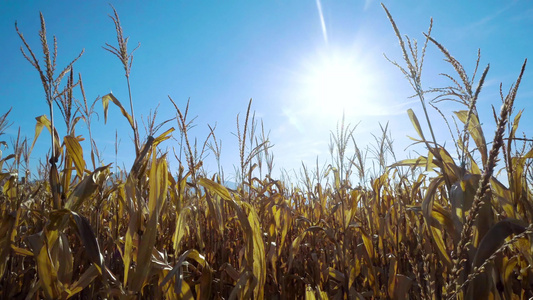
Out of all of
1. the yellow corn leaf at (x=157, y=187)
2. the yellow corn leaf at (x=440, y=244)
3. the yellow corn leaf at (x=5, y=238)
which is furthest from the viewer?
the yellow corn leaf at (x=5, y=238)

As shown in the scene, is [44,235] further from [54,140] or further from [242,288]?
[242,288]

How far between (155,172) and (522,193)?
136cm

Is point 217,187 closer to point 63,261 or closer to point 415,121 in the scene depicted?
point 63,261

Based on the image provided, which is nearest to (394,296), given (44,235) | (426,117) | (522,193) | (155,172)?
(522,193)

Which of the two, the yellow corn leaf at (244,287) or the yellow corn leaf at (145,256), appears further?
the yellow corn leaf at (244,287)

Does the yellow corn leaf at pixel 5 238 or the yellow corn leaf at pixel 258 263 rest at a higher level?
the yellow corn leaf at pixel 5 238

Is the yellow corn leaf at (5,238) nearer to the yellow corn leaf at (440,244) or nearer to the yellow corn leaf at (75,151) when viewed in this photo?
the yellow corn leaf at (75,151)

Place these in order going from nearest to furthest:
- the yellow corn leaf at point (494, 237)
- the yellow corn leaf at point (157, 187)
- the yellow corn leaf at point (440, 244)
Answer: the yellow corn leaf at point (494, 237) < the yellow corn leaf at point (440, 244) < the yellow corn leaf at point (157, 187)

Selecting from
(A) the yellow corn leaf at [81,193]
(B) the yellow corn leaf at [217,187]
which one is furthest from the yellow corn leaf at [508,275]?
(A) the yellow corn leaf at [81,193]

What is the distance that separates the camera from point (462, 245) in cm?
51

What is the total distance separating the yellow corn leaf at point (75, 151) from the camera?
51.9 inches

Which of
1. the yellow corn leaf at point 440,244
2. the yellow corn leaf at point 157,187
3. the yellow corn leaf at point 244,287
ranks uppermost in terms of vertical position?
the yellow corn leaf at point 157,187

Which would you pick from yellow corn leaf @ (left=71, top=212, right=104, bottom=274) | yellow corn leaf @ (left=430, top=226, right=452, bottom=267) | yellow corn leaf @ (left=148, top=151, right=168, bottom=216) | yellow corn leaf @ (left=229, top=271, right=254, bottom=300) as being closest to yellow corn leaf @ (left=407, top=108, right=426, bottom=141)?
yellow corn leaf @ (left=430, top=226, right=452, bottom=267)

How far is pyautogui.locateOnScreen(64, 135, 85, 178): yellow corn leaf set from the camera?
132cm
